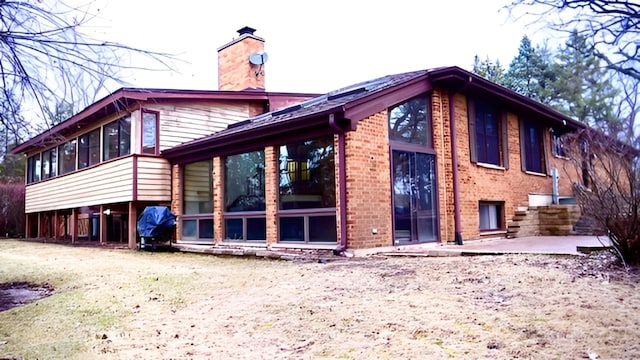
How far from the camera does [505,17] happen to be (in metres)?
7.25

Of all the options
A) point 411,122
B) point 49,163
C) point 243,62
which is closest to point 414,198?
point 411,122

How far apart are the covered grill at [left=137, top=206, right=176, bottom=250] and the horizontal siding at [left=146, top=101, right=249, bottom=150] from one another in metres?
2.09

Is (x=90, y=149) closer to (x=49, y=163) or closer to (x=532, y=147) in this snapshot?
(x=49, y=163)

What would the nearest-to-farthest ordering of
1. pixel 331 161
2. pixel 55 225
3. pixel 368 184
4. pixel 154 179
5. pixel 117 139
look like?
pixel 368 184 < pixel 331 161 < pixel 154 179 < pixel 117 139 < pixel 55 225

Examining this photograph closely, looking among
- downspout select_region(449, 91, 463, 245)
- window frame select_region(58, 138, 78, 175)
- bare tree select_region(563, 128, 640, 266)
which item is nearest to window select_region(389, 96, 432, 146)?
downspout select_region(449, 91, 463, 245)

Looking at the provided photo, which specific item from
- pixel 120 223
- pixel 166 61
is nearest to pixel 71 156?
pixel 120 223

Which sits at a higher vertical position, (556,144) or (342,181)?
(556,144)

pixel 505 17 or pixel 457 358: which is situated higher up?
pixel 505 17

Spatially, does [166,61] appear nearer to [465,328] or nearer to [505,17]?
[465,328]

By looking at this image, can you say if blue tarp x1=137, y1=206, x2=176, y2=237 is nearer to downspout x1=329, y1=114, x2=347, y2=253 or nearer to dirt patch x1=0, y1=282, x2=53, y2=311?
dirt patch x1=0, y1=282, x2=53, y2=311

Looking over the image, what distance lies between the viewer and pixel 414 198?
980cm

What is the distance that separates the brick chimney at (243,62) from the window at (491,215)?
345 inches

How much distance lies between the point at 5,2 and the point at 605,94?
320 inches

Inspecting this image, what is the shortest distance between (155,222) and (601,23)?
35.2 feet
